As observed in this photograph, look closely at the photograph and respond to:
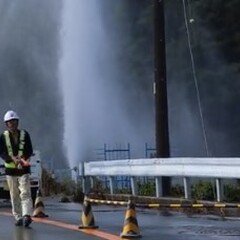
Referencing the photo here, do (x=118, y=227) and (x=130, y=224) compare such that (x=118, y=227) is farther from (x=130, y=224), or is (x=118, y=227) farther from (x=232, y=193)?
(x=232, y=193)

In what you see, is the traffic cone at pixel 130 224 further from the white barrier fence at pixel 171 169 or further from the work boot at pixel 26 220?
the white barrier fence at pixel 171 169

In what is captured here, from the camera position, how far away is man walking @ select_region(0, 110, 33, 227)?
13.6 meters

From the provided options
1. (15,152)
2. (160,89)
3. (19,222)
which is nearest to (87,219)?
(19,222)

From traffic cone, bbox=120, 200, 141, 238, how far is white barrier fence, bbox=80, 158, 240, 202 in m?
4.09

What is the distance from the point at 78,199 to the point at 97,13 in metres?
13.4

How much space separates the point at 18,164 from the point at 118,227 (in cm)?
180

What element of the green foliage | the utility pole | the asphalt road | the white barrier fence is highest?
the utility pole

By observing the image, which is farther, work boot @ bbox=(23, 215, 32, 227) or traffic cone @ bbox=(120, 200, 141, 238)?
work boot @ bbox=(23, 215, 32, 227)

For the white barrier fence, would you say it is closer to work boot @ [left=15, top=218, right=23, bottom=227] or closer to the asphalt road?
the asphalt road

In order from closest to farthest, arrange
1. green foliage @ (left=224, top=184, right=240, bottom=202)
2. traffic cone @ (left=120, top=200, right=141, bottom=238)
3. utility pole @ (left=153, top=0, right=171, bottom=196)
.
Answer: traffic cone @ (left=120, top=200, right=141, bottom=238) < green foliage @ (left=224, top=184, right=240, bottom=202) < utility pole @ (left=153, top=0, right=171, bottom=196)

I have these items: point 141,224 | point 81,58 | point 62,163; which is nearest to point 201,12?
point 81,58

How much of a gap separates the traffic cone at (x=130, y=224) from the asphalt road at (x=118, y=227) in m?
0.18

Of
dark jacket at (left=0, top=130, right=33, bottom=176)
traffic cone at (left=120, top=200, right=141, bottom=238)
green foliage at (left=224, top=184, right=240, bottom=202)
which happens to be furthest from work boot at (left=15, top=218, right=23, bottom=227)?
green foliage at (left=224, top=184, right=240, bottom=202)

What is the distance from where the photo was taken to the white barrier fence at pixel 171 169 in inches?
637
